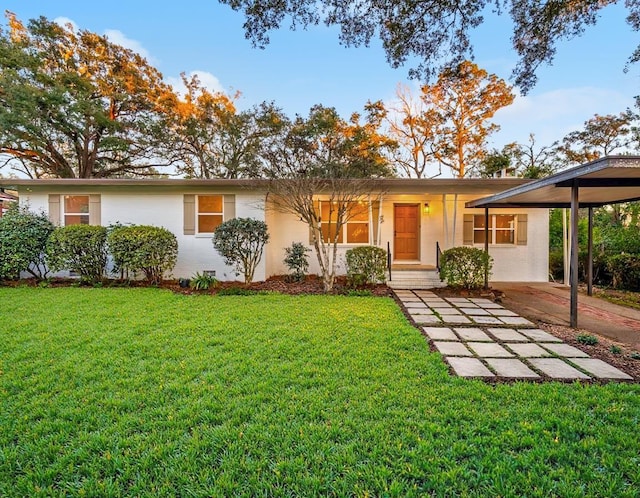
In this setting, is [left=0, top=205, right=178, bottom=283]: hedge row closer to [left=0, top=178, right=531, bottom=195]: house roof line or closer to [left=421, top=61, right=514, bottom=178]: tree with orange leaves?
[left=0, top=178, right=531, bottom=195]: house roof line

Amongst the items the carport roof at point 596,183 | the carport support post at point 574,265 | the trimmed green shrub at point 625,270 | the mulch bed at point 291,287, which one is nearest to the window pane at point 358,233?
the mulch bed at point 291,287

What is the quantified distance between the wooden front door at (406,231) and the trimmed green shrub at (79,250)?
810cm

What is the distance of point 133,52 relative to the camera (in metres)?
16.9

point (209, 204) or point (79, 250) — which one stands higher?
point (209, 204)

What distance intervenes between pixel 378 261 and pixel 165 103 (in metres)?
15.9

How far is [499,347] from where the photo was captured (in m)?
3.86

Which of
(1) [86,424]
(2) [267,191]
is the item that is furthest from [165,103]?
(1) [86,424]

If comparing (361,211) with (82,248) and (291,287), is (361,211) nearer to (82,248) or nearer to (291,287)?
(291,287)

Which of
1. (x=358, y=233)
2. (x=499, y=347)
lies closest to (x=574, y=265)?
(x=499, y=347)

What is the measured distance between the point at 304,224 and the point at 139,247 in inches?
174

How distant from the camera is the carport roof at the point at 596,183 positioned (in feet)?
11.8

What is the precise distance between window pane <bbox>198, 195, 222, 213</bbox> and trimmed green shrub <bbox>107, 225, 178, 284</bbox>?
1348 mm

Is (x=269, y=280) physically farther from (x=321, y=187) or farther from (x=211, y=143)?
(x=211, y=143)

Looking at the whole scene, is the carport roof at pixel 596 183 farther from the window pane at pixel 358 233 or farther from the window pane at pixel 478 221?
the window pane at pixel 358 233
